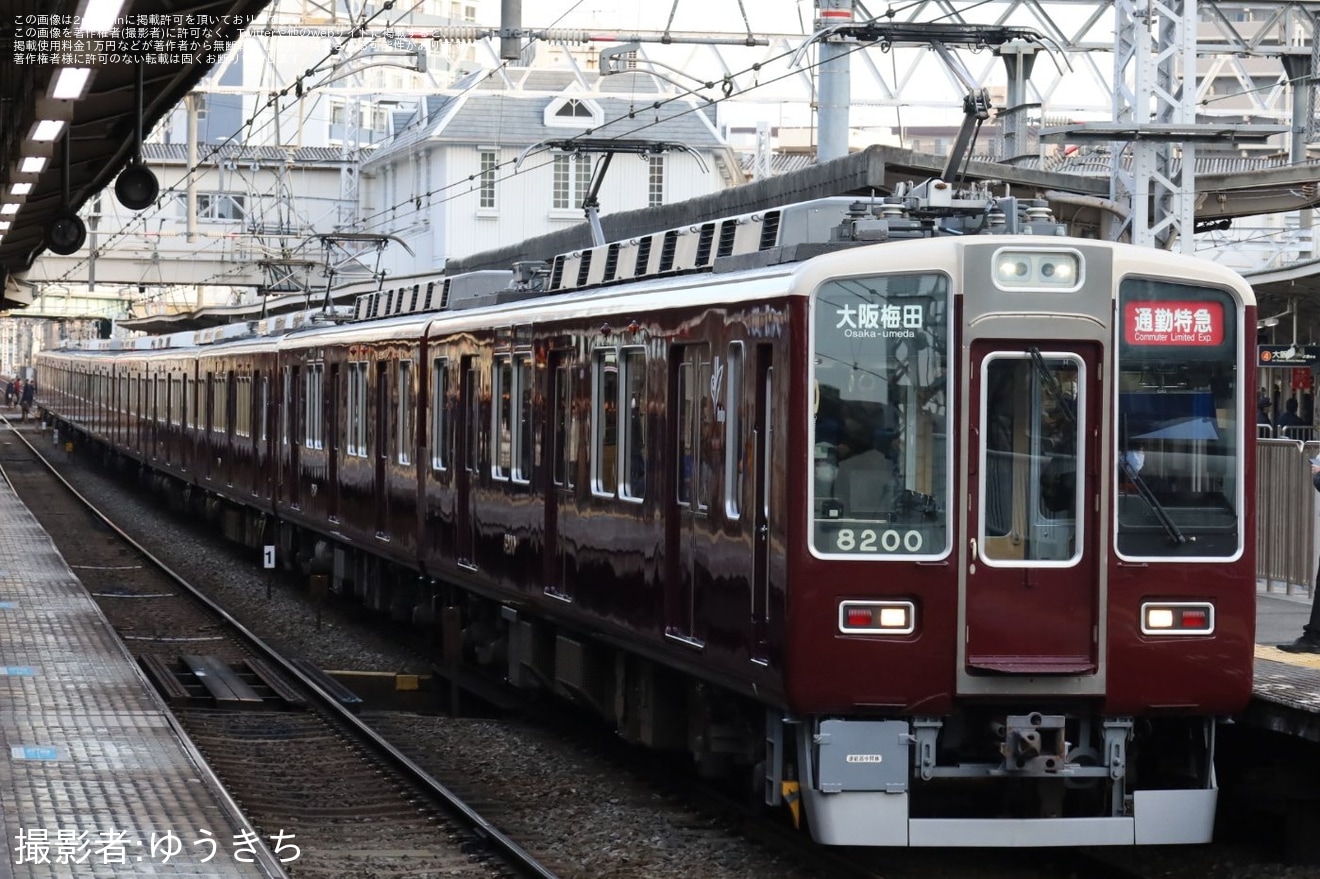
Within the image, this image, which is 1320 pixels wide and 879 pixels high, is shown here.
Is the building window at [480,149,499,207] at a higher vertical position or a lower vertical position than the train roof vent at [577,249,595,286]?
higher

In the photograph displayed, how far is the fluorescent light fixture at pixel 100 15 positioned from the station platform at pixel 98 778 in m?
3.67

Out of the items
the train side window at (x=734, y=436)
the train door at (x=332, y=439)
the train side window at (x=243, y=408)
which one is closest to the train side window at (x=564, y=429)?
the train side window at (x=734, y=436)

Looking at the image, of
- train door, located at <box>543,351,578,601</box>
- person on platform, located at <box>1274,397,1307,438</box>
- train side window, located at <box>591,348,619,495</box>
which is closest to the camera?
train side window, located at <box>591,348,619,495</box>

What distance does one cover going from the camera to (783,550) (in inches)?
327

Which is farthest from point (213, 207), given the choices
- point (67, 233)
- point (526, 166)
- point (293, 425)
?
point (67, 233)

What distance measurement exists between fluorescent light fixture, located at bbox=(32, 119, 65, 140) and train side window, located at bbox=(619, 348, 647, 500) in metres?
5.42

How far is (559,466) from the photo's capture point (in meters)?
11.8

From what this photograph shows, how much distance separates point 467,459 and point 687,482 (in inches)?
182

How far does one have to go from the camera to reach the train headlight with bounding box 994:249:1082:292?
8.32 m

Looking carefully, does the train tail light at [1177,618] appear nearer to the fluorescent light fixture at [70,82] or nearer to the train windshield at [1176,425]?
the train windshield at [1176,425]

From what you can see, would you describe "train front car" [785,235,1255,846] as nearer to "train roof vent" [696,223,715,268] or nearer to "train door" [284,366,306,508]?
"train roof vent" [696,223,715,268]

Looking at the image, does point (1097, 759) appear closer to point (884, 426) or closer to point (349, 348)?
point (884, 426)

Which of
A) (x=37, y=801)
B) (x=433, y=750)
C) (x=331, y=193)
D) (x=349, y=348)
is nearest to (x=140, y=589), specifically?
(x=349, y=348)

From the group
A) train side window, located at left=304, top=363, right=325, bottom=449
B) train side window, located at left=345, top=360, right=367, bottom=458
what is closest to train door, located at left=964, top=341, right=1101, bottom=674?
train side window, located at left=345, top=360, right=367, bottom=458
